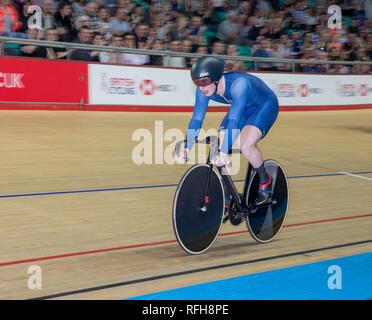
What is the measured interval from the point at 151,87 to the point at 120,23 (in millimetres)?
1197

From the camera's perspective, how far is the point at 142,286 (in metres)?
2.97

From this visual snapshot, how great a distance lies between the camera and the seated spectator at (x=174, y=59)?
34.2ft

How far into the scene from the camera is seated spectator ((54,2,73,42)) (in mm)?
8781

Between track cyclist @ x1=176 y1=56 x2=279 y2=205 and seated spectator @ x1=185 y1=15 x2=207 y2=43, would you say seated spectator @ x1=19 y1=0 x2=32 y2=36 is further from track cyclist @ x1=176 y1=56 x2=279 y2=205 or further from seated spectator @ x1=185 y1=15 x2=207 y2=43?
track cyclist @ x1=176 y1=56 x2=279 y2=205

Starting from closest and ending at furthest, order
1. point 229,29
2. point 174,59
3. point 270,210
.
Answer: point 270,210 → point 174,59 → point 229,29

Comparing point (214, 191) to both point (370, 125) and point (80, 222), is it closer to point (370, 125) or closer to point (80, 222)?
point (80, 222)

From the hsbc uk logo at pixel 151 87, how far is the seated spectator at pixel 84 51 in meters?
1.02

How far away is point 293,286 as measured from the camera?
9.95 feet

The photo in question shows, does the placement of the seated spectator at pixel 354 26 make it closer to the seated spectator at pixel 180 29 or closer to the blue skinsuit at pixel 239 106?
the seated spectator at pixel 180 29

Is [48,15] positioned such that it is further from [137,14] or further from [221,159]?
[221,159]

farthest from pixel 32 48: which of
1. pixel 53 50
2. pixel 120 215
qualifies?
pixel 120 215

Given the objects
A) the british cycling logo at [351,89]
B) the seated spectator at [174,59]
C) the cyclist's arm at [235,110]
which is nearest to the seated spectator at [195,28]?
the seated spectator at [174,59]
